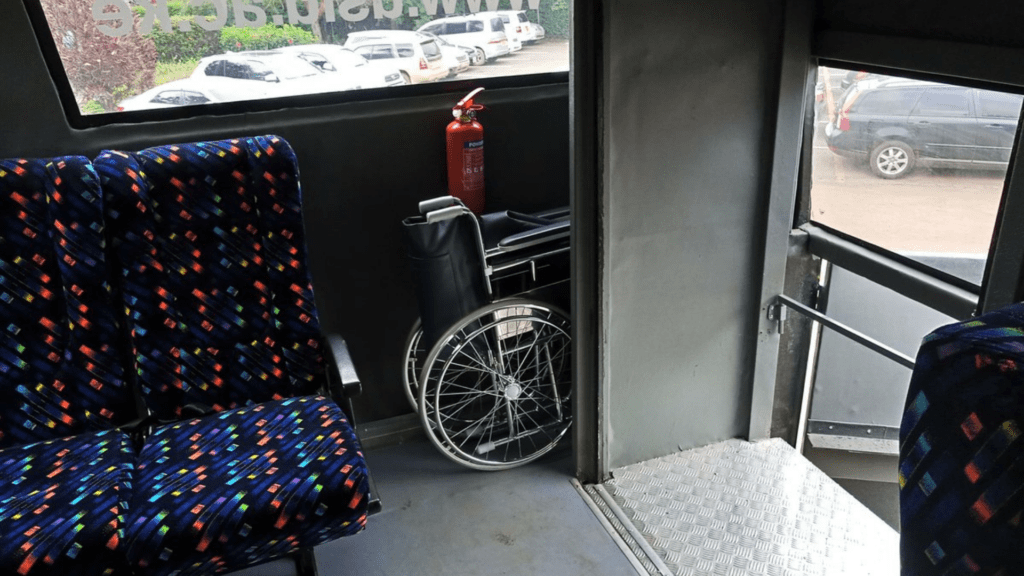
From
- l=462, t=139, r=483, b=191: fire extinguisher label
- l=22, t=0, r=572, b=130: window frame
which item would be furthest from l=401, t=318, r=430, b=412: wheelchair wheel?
l=22, t=0, r=572, b=130: window frame

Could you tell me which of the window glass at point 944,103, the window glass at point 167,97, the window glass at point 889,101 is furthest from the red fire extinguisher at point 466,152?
the window glass at point 944,103

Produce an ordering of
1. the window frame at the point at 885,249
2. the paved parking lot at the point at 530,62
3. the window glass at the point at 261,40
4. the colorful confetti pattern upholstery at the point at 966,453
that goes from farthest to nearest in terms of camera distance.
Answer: the paved parking lot at the point at 530,62
the window glass at the point at 261,40
the window frame at the point at 885,249
the colorful confetti pattern upholstery at the point at 966,453

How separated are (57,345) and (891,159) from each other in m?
2.50

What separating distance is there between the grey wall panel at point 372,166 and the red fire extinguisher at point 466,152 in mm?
86

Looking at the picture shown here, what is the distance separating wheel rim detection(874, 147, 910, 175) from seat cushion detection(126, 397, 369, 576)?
5.88 ft

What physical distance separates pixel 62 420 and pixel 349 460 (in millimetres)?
884

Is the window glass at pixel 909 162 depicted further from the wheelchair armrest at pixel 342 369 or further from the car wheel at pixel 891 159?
the wheelchair armrest at pixel 342 369

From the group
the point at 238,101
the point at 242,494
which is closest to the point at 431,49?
the point at 238,101

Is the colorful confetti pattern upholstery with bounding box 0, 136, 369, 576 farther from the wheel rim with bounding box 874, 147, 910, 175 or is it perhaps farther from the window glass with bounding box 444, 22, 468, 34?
the wheel rim with bounding box 874, 147, 910, 175

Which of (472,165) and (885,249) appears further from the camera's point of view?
(472,165)

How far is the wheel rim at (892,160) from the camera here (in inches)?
88.0

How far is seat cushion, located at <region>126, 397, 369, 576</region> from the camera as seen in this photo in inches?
68.7

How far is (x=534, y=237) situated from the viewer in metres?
2.41

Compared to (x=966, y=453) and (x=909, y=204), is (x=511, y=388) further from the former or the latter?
(x=966, y=453)
